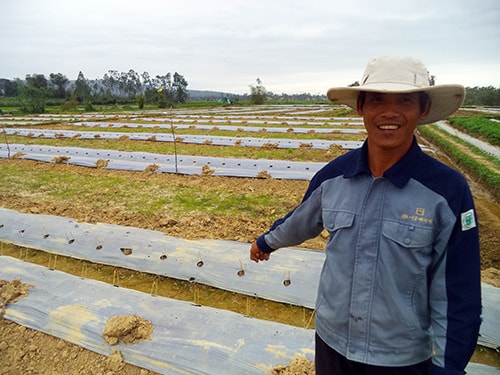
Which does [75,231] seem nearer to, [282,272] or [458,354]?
[282,272]

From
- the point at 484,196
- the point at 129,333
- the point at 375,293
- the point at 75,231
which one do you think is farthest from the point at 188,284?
the point at 484,196

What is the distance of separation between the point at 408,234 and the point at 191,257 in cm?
286

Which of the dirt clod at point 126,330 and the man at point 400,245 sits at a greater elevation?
the man at point 400,245

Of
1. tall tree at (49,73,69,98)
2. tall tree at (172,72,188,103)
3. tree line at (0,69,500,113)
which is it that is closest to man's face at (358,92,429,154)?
tree line at (0,69,500,113)

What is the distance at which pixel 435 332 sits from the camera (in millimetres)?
1016

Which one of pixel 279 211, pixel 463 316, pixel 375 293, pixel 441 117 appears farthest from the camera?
pixel 279 211

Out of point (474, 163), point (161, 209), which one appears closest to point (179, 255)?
point (161, 209)

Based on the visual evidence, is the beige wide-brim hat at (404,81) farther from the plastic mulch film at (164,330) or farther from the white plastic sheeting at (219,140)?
the white plastic sheeting at (219,140)

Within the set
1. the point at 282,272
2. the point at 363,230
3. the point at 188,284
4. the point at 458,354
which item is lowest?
the point at 188,284

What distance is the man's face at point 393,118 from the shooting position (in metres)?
1.03

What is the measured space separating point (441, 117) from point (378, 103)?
362mm

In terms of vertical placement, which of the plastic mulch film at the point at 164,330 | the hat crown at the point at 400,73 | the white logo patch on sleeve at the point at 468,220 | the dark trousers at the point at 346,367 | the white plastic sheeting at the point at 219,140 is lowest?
Answer: the plastic mulch film at the point at 164,330

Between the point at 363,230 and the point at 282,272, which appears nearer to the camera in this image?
the point at 363,230

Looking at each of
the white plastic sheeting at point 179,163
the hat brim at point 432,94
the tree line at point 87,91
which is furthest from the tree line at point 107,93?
the hat brim at point 432,94
